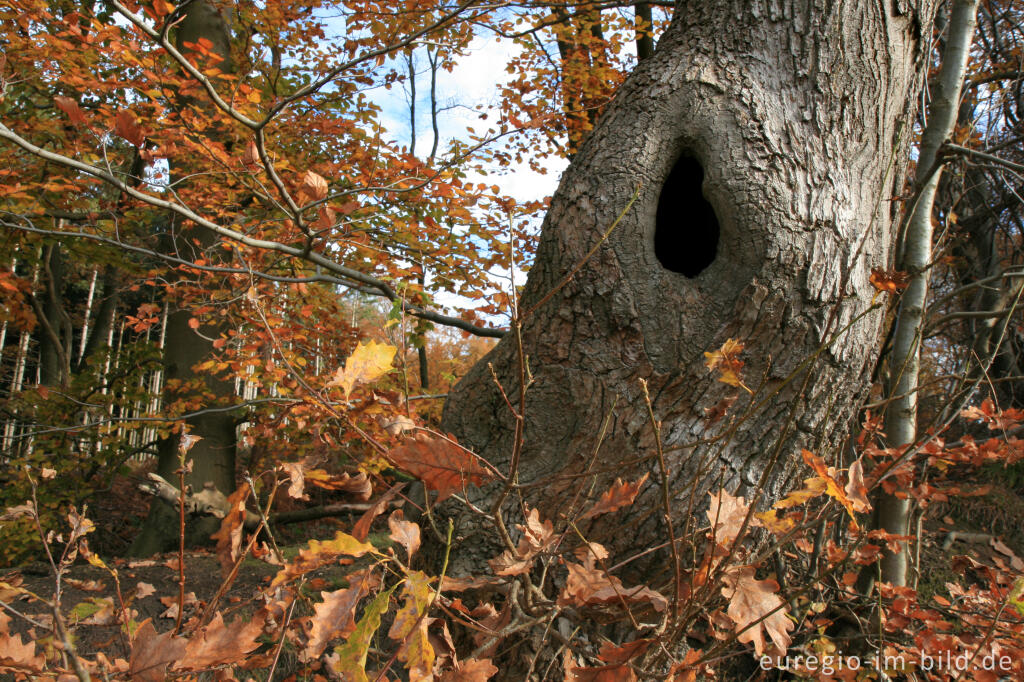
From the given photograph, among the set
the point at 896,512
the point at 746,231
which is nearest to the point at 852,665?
the point at 896,512

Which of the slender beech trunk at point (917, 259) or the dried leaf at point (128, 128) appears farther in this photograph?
the slender beech trunk at point (917, 259)

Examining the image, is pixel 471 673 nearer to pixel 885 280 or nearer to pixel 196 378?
pixel 885 280

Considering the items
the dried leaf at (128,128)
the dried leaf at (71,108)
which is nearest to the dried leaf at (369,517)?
the dried leaf at (128,128)

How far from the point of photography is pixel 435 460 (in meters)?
1.02

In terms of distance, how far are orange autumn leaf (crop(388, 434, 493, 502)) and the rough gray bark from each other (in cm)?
62

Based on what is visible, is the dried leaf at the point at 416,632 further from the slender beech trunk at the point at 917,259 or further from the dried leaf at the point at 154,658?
the slender beech trunk at the point at 917,259

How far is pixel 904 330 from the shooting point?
2.77 meters

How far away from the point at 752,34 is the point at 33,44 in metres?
5.43

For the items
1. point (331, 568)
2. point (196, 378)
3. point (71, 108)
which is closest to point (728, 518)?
point (71, 108)

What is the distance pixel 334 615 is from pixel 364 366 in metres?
0.44

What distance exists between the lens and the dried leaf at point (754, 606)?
42.9 inches

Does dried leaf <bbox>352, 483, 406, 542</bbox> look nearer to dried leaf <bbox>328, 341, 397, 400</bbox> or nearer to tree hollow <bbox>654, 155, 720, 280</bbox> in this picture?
Result: dried leaf <bbox>328, 341, 397, 400</bbox>

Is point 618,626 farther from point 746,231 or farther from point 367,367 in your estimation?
point 746,231

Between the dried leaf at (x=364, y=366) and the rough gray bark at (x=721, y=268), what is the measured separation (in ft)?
2.36
